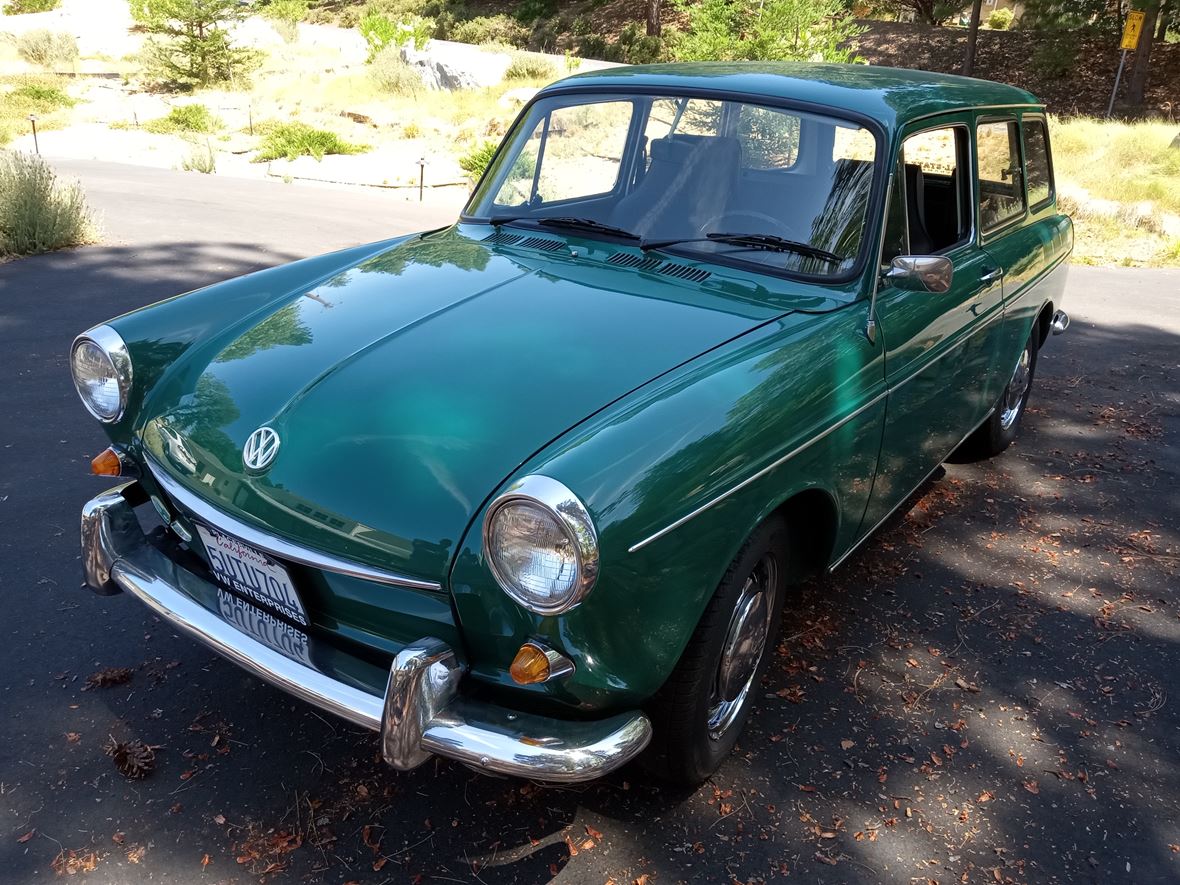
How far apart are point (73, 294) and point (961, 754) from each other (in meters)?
6.86

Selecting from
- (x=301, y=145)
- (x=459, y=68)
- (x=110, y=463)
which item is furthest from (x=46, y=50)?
(x=110, y=463)

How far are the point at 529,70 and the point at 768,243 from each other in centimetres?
2280

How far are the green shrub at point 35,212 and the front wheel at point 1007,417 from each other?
7.75 metres

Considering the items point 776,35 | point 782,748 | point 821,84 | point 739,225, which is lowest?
point 782,748

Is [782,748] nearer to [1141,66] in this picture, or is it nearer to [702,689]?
[702,689]

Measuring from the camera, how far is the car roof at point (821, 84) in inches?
130

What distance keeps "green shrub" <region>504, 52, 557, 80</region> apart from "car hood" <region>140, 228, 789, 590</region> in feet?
72.9

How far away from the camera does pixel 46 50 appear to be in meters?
32.4

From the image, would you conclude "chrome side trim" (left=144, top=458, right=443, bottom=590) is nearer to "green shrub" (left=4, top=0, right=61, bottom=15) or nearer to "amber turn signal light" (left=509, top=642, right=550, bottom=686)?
"amber turn signal light" (left=509, top=642, right=550, bottom=686)

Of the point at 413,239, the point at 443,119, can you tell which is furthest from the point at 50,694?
the point at 443,119

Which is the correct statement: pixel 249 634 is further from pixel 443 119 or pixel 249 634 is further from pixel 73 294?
pixel 443 119

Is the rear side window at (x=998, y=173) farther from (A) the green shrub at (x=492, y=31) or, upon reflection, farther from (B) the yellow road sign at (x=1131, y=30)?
(A) the green shrub at (x=492, y=31)

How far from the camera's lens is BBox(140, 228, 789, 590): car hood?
2.20 m

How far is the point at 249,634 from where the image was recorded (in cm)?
242
